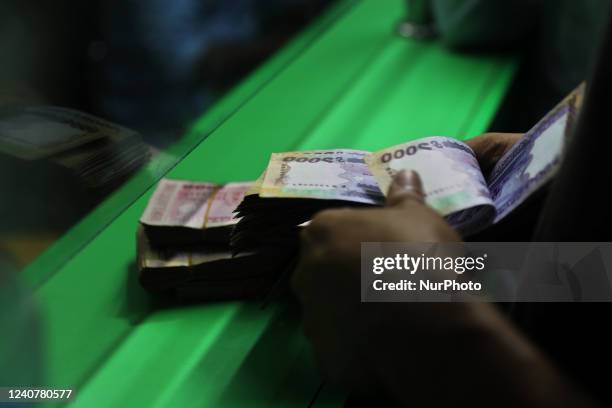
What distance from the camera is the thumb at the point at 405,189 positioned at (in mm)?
812

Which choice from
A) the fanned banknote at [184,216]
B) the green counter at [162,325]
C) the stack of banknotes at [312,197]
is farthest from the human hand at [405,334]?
the fanned banknote at [184,216]

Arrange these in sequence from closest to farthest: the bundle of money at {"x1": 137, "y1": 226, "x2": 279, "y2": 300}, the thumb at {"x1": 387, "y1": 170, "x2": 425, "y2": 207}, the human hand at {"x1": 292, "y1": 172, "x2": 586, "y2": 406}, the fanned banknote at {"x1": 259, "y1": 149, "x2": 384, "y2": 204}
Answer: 1. the human hand at {"x1": 292, "y1": 172, "x2": 586, "y2": 406}
2. the thumb at {"x1": 387, "y1": 170, "x2": 425, "y2": 207}
3. the fanned banknote at {"x1": 259, "y1": 149, "x2": 384, "y2": 204}
4. the bundle of money at {"x1": 137, "y1": 226, "x2": 279, "y2": 300}

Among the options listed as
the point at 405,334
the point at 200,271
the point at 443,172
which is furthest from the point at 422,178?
the point at 200,271

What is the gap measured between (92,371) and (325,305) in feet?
1.51

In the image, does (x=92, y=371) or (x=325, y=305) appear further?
(x=92, y=371)

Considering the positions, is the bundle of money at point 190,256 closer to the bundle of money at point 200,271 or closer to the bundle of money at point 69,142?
the bundle of money at point 200,271

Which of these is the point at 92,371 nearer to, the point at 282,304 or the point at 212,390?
the point at 212,390

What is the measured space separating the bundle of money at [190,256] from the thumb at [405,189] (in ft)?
1.05

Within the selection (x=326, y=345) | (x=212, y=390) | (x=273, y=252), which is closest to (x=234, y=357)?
(x=212, y=390)

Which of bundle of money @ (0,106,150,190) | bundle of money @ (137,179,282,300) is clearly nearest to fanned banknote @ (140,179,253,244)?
bundle of money @ (137,179,282,300)

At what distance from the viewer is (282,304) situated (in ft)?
3.74

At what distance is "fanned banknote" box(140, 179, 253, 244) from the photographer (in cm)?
113

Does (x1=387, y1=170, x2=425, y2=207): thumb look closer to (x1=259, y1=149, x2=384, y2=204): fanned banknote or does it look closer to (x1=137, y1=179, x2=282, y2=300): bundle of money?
(x1=259, y1=149, x2=384, y2=204): fanned banknote

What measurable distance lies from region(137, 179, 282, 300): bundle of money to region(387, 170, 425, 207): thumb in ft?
1.05
